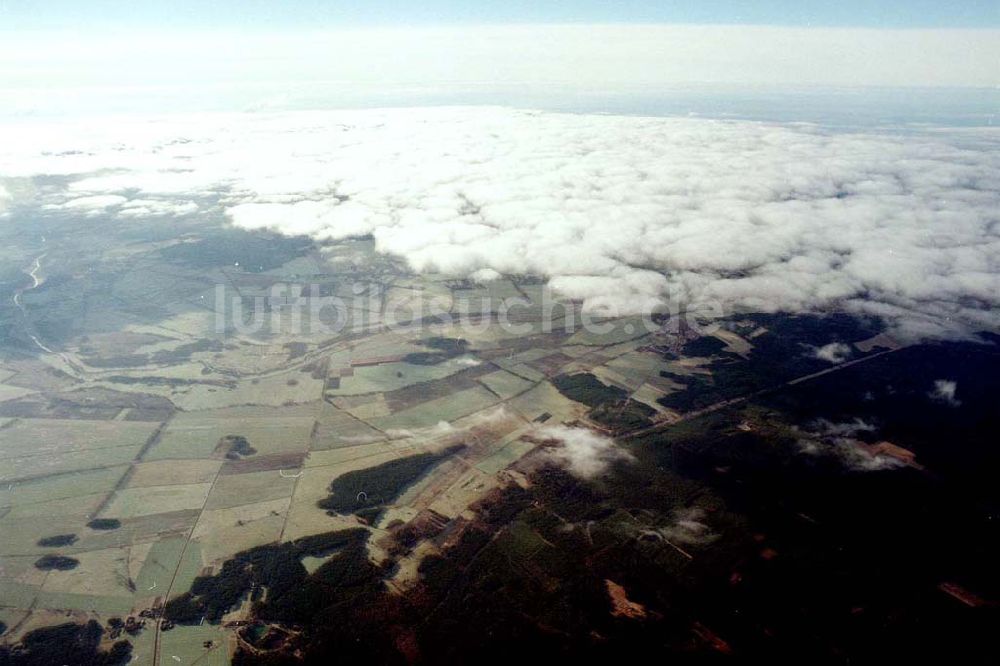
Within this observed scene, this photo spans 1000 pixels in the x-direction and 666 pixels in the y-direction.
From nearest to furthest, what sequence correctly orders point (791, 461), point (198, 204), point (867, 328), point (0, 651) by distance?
point (0, 651), point (791, 461), point (867, 328), point (198, 204)

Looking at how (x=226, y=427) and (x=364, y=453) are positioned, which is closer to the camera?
(x=364, y=453)

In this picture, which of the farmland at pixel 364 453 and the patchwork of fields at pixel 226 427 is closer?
the farmland at pixel 364 453

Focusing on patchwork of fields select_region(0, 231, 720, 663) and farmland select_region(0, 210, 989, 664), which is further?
patchwork of fields select_region(0, 231, 720, 663)

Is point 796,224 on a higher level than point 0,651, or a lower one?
higher

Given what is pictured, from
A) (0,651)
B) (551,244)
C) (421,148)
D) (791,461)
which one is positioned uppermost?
(421,148)

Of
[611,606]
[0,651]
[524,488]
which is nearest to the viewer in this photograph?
[0,651]

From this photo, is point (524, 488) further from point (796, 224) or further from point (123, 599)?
point (796, 224)

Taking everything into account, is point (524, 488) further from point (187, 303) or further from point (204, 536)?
point (187, 303)

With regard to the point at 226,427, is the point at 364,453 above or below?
above

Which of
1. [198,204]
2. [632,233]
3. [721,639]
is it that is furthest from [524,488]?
[198,204]

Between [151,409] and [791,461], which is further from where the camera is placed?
[151,409]
